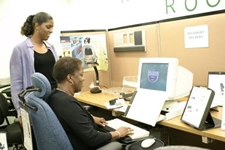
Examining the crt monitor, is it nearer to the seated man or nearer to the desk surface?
the desk surface

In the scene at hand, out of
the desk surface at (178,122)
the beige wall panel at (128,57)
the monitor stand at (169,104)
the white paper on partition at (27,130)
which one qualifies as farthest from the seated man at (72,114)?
the beige wall panel at (128,57)

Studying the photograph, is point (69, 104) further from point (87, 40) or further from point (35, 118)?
point (87, 40)

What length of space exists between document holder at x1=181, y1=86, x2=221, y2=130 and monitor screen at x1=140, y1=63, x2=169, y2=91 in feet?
1.06

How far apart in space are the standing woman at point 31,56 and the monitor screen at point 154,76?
30.6 inches

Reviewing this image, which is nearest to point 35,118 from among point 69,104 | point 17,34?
point 69,104

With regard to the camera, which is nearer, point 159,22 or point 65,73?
point 65,73

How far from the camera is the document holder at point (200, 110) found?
1470mm

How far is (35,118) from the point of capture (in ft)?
4.31

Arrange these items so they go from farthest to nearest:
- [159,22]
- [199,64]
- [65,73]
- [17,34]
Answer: [17,34], [159,22], [199,64], [65,73]

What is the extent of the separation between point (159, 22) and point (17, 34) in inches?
84.3

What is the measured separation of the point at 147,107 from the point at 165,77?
11.2 inches

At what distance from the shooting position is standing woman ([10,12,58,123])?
1.98 metres

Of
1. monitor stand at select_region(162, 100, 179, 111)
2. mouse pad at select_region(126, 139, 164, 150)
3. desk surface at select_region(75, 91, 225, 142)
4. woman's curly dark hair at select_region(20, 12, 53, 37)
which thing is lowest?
mouse pad at select_region(126, 139, 164, 150)

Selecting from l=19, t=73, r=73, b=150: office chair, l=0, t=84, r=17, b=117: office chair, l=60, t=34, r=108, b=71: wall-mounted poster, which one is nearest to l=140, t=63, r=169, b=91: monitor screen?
l=19, t=73, r=73, b=150: office chair
